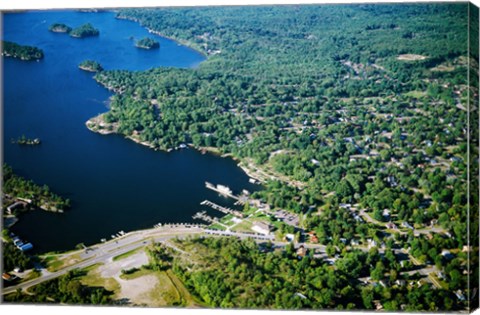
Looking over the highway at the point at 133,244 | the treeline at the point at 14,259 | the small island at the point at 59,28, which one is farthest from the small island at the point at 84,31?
the treeline at the point at 14,259

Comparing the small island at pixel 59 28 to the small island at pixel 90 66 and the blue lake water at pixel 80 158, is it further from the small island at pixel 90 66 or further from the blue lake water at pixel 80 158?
the small island at pixel 90 66

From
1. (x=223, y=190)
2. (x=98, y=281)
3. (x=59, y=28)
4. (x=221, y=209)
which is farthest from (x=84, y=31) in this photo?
(x=98, y=281)

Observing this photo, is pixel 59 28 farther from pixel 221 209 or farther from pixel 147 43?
pixel 221 209

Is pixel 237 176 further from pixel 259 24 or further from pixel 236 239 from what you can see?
pixel 259 24

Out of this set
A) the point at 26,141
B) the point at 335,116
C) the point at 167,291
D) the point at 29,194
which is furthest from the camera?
the point at 335,116

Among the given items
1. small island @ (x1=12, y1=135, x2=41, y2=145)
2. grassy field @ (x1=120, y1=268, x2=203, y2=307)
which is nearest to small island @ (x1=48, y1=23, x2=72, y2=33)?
small island @ (x1=12, y1=135, x2=41, y2=145)

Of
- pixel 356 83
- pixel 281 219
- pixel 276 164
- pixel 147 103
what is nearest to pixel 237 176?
pixel 276 164
